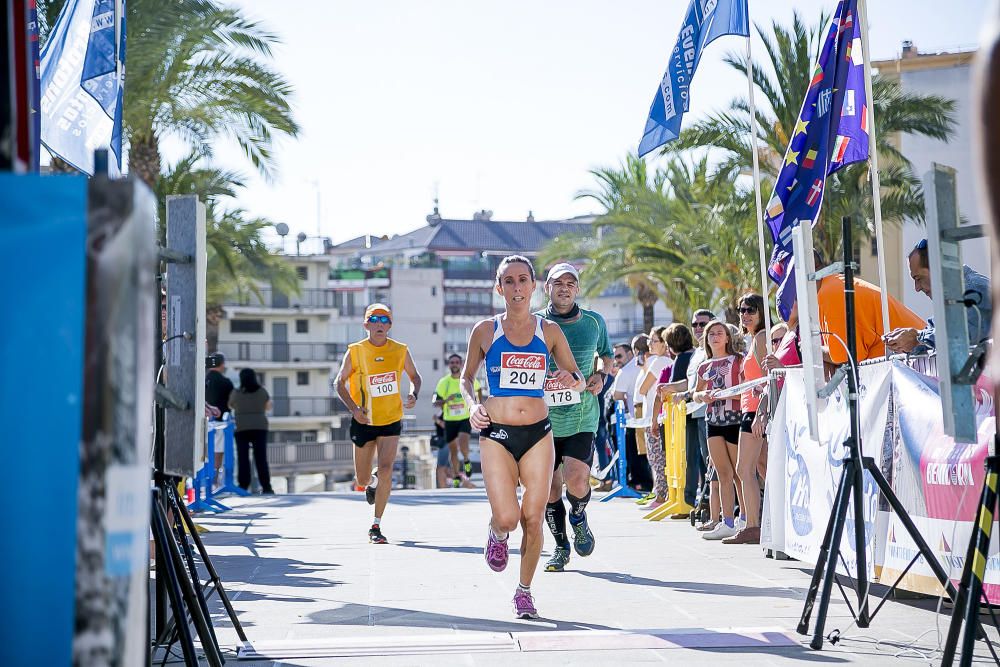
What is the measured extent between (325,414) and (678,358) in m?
78.6

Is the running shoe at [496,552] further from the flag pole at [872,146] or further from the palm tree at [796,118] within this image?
the palm tree at [796,118]

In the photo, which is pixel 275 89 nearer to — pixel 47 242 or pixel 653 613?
pixel 653 613

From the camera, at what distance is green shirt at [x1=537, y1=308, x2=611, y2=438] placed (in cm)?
964

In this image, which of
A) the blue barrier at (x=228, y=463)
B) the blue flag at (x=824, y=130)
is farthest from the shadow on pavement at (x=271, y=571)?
the blue barrier at (x=228, y=463)

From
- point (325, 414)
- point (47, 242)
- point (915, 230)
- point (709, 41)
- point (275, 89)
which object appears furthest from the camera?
point (325, 414)

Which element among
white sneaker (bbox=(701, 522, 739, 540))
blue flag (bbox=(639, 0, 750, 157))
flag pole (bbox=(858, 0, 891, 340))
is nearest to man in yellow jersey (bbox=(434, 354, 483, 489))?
blue flag (bbox=(639, 0, 750, 157))

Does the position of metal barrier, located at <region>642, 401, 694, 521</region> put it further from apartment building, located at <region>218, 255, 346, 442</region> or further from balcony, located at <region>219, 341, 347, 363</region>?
balcony, located at <region>219, 341, 347, 363</region>

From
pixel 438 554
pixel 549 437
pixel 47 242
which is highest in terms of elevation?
pixel 47 242

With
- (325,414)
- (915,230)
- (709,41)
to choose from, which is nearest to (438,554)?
(709,41)

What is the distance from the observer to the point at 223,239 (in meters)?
36.0

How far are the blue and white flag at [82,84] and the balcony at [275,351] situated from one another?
269 ft

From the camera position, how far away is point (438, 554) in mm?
11445

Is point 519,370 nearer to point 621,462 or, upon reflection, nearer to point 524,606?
point 524,606

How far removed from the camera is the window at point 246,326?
304 ft
